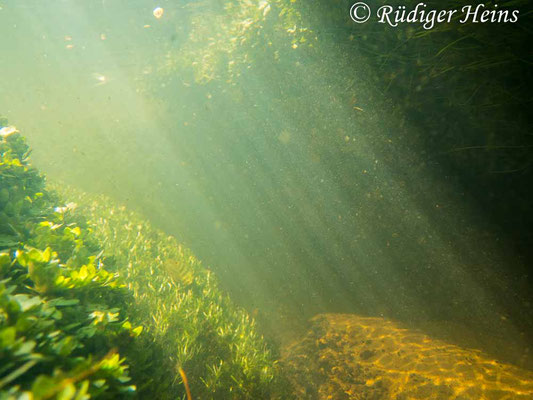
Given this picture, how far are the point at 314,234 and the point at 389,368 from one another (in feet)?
18.6

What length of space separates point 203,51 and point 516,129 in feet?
44.4

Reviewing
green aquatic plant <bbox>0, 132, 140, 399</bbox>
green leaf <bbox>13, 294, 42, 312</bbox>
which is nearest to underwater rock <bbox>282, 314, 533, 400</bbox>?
green aquatic plant <bbox>0, 132, 140, 399</bbox>

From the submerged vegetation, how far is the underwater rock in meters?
1.08

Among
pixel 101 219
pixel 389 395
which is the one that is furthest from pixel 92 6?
pixel 389 395

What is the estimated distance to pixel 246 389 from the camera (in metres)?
3.68

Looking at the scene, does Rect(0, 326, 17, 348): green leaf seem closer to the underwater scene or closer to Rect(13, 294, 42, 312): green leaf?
the underwater scene

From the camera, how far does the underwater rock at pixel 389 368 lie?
12.3 ft

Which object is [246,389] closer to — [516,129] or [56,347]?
[56,347]

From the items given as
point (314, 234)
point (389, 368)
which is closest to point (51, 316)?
point (389, 368)

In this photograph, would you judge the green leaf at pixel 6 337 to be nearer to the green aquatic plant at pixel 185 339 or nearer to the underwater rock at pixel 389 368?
the green aquatic plant at pixel 185 339

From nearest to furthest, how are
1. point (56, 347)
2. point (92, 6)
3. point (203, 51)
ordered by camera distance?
1. point (56, 347)
2. point (203, 51)
3. point (92, 6)

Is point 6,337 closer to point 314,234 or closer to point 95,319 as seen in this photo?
point 95,319

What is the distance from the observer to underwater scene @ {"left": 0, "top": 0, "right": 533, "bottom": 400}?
239cm

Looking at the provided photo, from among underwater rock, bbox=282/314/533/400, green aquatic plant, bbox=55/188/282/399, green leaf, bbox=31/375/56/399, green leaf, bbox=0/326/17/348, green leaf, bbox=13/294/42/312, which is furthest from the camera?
underwater rock, bbox=282/314/533/400
